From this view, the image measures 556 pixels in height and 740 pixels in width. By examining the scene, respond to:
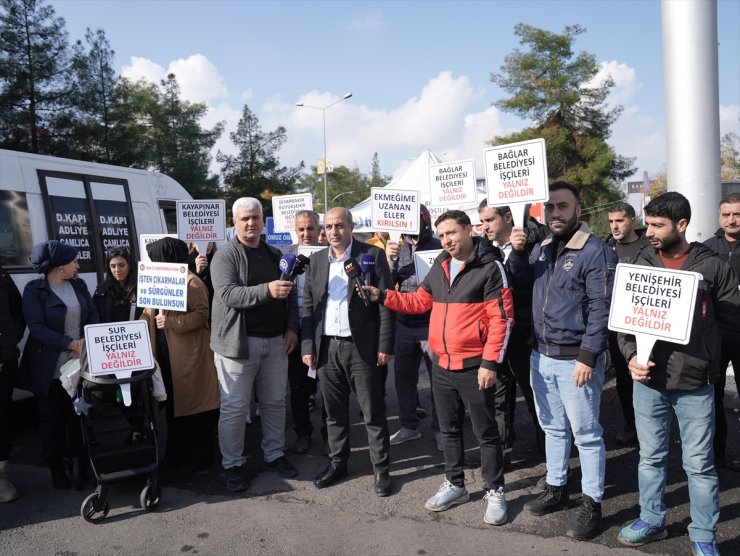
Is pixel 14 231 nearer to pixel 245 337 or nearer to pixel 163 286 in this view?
pixel 163 286

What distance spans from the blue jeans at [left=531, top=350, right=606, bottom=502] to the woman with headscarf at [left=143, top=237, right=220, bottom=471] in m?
2.61

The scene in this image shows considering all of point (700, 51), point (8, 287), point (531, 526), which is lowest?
point (531, 526)

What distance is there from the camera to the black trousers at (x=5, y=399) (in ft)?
14.0

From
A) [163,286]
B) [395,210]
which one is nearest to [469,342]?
[163,286]

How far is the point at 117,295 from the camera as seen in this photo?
16.1 ft

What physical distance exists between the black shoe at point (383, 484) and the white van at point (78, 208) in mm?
4013

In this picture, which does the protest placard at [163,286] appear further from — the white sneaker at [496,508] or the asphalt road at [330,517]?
the white sneaker at [496,508]

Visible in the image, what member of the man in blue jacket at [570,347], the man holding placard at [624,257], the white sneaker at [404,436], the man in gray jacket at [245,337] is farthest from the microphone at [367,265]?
the man holding placard at [624,257]

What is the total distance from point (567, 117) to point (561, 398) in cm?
3193

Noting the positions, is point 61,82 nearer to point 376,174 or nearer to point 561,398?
point 561,398

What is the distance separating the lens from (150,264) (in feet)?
14.9

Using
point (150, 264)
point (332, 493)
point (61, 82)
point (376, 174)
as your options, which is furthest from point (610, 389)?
point (376, 174)

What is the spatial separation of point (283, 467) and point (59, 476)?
1722 millimetres

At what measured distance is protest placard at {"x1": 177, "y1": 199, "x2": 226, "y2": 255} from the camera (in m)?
6.34
